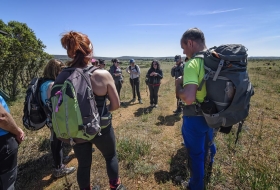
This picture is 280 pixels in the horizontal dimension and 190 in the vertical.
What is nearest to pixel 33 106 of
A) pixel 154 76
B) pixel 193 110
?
pixel 193 110

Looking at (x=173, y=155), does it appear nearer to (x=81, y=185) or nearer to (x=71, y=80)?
(x=81, y=185)

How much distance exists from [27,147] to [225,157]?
5.07 meters

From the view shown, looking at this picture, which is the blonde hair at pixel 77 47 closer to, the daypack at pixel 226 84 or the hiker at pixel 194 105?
A: the hiker at pixel 194 105

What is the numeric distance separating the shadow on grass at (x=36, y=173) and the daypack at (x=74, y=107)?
222 cm

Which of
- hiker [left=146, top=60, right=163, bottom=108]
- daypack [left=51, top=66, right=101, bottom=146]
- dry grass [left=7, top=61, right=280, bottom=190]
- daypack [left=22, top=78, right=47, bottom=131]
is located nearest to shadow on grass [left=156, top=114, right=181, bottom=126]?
dry grass [left=7, top=61, right=280, bottom=190]

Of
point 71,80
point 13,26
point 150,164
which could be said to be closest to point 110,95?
point 71,80

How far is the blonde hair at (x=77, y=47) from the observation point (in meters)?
1.90

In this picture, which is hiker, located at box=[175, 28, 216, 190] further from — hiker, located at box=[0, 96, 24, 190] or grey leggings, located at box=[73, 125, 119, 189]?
hiker, located at box=[0, 96, 24, 190]

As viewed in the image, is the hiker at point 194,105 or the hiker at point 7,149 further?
the hiker at point 194,105

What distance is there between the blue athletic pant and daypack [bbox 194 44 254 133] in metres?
0.31

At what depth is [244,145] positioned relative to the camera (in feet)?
14.2

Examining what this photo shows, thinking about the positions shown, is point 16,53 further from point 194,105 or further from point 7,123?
point 194,105

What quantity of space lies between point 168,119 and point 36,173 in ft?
15.4

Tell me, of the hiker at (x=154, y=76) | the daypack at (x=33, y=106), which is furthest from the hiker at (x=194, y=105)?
the hiker at (x=154, y=76)
